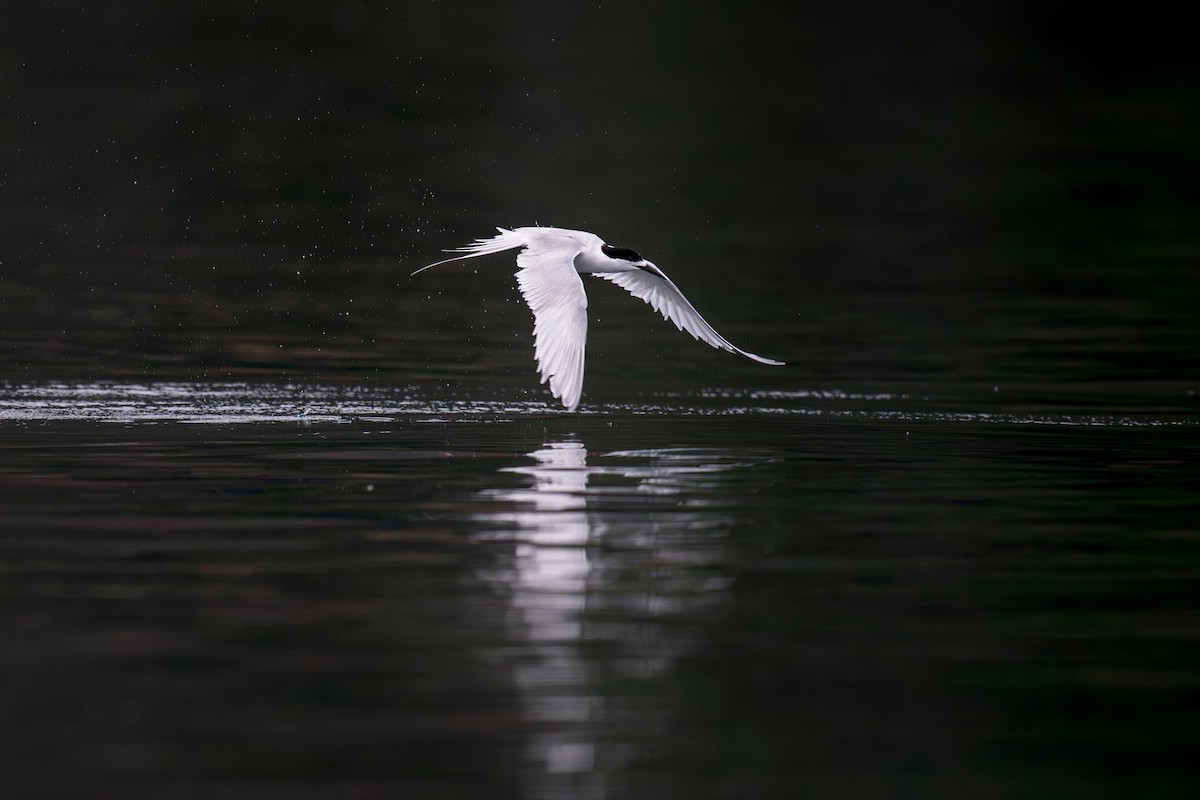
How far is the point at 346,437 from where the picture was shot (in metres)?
14.2

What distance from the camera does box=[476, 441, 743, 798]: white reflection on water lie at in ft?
22.6

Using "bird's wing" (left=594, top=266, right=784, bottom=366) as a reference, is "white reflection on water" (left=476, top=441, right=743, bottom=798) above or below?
below

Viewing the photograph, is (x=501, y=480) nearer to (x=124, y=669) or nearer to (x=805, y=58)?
(x=124, y=669)

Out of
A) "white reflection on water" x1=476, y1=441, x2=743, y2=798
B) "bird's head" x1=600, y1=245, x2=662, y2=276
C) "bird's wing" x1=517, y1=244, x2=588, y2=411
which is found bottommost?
"white reflection on water" x1=476, y1=441, x2=743, y2=798

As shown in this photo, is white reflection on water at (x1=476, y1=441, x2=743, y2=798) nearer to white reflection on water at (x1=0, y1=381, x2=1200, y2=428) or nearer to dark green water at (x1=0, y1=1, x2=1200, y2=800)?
dark green water at (x1=0, y1=1, x2=1200, y2=800)

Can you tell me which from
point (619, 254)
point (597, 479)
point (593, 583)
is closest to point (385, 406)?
point (619, 254)

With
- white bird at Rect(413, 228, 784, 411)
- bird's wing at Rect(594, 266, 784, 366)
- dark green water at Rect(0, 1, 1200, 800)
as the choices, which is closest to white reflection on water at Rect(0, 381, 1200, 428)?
dark green water at Rect(0, 1, 1200, 800)

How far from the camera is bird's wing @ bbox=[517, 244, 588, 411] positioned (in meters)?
13.6

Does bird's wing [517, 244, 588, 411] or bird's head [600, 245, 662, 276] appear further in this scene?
bird's head [600, 245, 662, 276]

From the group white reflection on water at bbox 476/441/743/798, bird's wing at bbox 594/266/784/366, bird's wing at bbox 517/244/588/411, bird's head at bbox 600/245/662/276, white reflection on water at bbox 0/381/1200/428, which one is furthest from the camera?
bird's wing at bbox 594/266/784/366

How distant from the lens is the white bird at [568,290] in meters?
13.7

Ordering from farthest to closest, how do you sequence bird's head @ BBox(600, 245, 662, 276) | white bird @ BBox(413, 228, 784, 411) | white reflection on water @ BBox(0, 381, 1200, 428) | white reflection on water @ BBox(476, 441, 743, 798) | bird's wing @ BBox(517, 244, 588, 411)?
bird's head @ BBox(600, 245, 662, 276), white reflection on water @ BBox(0, 381, 1200, 428), white bird @ BBox(413, 228, 784, 411), bird's wing @ BBox(517, 244, 588, 411), white reflection on water @ BBox(476, 441, 743, 798)

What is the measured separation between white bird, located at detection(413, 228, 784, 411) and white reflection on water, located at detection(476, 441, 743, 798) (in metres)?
0.69

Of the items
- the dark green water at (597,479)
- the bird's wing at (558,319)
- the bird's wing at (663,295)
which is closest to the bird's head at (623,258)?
the bird's wing at (663,295)
